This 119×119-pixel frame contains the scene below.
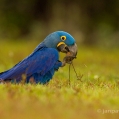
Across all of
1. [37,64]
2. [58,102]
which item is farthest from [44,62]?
[58,102]

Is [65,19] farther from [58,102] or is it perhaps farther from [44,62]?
[58,102]

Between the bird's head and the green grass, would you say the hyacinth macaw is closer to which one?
the bird's head

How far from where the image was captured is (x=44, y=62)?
8828 mm

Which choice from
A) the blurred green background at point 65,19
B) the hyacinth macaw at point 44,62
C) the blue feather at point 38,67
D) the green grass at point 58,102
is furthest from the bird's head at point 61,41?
the blurred green background at point 65,19

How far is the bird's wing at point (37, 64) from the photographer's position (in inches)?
344

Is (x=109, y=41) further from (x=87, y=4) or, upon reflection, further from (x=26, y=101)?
(x=26, y=101)

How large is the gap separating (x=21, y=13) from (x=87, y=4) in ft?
13.7

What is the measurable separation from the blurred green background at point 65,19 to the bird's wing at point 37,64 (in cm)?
1756

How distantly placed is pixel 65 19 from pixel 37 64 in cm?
1954

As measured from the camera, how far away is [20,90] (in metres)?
7.61

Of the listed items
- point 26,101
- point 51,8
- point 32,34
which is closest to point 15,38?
point 32,34

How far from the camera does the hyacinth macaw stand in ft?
28.7

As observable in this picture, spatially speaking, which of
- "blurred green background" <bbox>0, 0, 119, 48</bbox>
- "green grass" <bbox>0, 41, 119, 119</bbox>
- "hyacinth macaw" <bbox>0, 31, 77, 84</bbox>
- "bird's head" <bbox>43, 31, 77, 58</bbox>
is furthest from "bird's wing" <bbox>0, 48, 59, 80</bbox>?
"blurred green background" <bbox>0, 0, 119, 48</bbox>

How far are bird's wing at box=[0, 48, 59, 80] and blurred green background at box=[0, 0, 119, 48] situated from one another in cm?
1756
